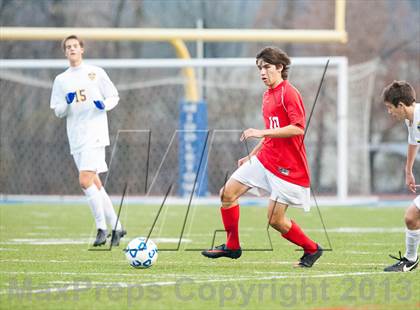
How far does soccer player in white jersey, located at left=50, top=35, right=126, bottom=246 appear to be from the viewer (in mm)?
11312

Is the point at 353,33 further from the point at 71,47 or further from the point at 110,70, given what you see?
the point at 71,47

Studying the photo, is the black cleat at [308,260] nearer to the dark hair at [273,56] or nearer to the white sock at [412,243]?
the white sock at [412,243]

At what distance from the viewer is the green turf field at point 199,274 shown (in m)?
6.73

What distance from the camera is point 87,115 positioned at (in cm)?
1140

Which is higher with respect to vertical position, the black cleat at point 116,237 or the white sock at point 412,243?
the white sock at point 412,243

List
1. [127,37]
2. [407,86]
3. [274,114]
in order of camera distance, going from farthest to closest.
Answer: [127,37] < [274,114] < [407,86]

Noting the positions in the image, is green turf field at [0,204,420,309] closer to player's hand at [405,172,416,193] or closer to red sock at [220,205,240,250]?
red sock at [220,205,240,250]

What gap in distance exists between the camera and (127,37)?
18.8 m

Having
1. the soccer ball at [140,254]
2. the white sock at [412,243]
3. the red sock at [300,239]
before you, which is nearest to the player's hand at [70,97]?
the soccer ball at [140,254]

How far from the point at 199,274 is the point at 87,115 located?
3.58m

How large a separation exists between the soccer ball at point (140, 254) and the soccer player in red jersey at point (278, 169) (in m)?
0.66

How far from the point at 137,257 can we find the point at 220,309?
232 centimetres

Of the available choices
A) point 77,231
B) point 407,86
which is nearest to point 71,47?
point 77,231

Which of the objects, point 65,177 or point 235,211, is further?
Answer: point 65,177
